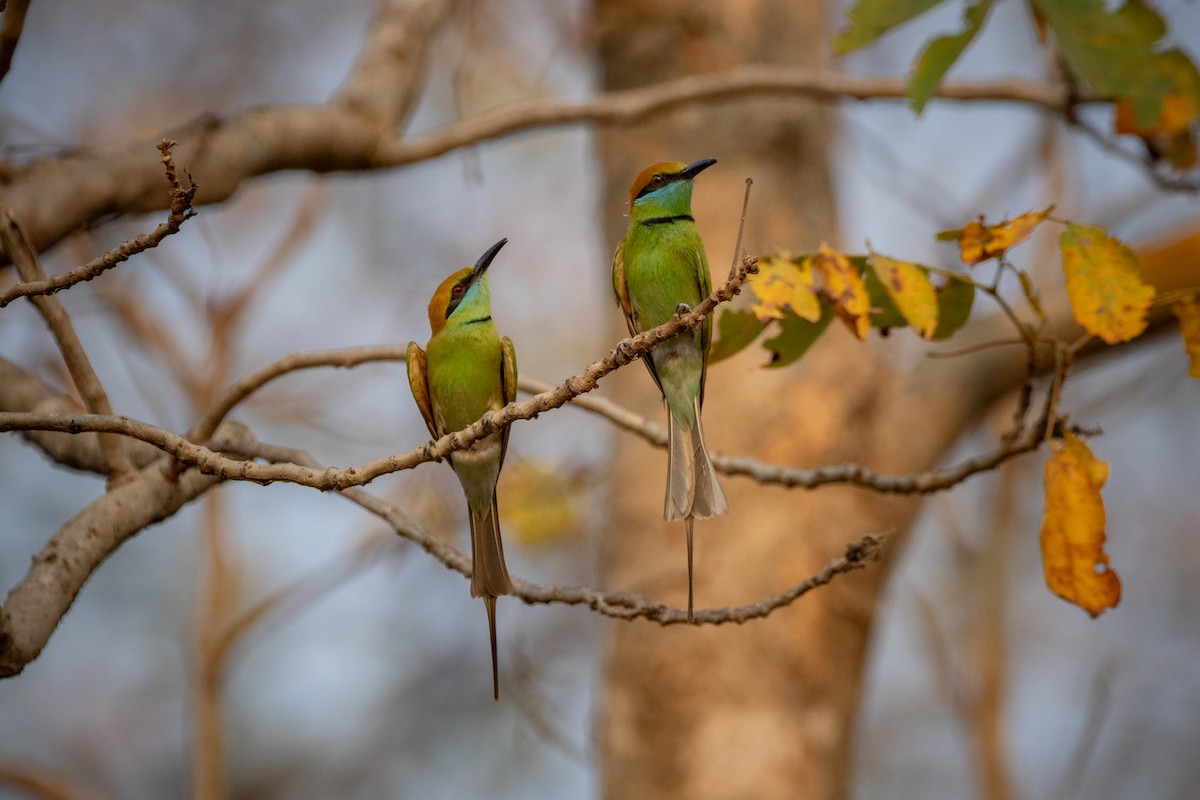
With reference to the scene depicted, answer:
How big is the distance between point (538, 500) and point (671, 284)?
2.35 m

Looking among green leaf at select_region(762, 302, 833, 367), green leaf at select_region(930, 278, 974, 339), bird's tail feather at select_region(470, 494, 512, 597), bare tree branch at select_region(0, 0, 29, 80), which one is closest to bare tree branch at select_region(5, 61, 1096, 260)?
bare tree branch at select_region(0, 0, 29, 80)

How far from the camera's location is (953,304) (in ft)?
8.45

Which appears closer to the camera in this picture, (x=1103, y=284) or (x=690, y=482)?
(x=1103, y=284)

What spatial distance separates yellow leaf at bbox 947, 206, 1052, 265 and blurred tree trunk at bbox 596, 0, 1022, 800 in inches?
73.9

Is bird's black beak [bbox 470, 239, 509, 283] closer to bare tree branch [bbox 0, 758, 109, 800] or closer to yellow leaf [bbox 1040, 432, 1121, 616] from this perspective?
yellow leaf [bbox 1040, 432, 1121, 616]

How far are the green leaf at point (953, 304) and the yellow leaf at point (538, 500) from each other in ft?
8.11

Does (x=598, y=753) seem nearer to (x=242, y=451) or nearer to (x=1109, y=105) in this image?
(x=242, y=451)

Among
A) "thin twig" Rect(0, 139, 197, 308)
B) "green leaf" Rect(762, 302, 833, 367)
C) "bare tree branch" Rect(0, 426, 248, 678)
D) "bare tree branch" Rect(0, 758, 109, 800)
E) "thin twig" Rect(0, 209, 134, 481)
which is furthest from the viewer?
"bare tree branch" Rect(0, 758, 109, 800)

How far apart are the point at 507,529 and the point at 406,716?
4.83 meters

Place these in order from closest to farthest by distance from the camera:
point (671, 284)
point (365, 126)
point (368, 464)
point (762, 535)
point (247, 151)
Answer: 1. point (368, 464)
2. point (671, 284)
3. point (247, 151)
4. point (365, 126)
5. point (762, 535)

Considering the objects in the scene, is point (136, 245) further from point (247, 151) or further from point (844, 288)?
point (247, 151)

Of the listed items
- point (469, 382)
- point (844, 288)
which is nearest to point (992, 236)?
point (844, 288)

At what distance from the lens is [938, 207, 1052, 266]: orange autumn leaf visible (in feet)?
7.45

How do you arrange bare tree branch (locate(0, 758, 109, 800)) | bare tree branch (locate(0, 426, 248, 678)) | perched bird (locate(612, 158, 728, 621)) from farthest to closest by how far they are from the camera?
bare tree branch (locate(0, 758, 109, 800))
perched bird (locate(612, 158, 728, 621))
bare tree branch (locate(0, 426, 248, 678))
